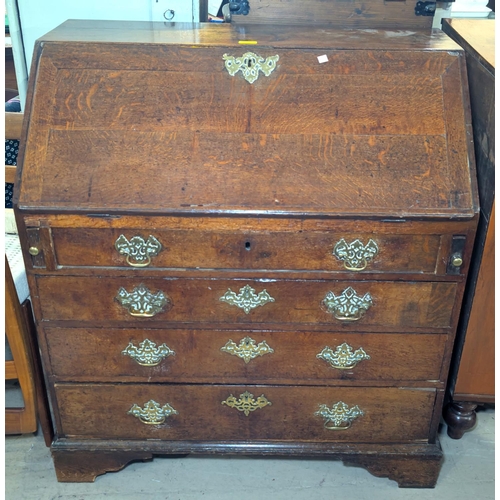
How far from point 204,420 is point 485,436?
106cm

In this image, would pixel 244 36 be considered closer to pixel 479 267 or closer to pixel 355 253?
pixel 355 253

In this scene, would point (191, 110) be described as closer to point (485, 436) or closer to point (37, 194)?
point (37, 194)

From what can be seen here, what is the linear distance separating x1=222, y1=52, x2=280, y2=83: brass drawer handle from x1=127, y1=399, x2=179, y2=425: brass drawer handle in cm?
101

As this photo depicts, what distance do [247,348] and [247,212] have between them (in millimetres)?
440

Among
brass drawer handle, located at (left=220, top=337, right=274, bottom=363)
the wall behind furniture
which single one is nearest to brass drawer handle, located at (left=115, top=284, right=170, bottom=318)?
brass drawer handle, located at (left=220, top=337, right=274, bottom=363)

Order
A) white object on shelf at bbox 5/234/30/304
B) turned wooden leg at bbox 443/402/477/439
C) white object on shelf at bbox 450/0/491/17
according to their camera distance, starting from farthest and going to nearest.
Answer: white object on shelf at bbox 450/0/491/17 < turned wooden leg at bbox 443/402/477/439 < white object on shelf at bbox 5/234/30/304

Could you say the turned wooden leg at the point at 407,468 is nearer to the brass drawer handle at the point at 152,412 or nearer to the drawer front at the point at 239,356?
the drawer front at the point at 239,356

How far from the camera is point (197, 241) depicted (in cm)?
153

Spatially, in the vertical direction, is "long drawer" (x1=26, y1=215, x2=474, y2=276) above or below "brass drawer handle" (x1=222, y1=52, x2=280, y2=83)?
A: below

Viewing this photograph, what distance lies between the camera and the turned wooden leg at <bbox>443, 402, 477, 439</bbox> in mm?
2000

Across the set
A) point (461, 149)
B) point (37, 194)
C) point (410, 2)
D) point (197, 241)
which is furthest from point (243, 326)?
point (410, 2)

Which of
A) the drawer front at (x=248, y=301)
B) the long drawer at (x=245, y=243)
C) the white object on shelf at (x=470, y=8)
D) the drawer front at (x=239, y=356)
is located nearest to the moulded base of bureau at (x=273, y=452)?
the drawer front at (x=239, y=356)

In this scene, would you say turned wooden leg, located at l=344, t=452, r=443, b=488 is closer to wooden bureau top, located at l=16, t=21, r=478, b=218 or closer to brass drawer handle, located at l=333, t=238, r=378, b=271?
brass drawer handle, located at l=333, t=238, r=378, b=271

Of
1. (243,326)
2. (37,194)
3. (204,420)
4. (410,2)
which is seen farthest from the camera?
(410,2)
